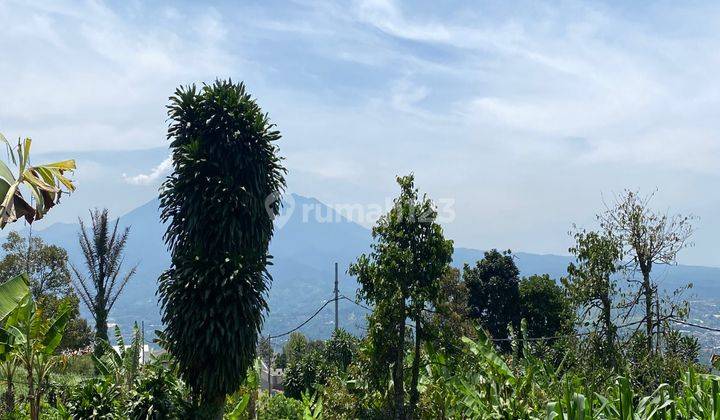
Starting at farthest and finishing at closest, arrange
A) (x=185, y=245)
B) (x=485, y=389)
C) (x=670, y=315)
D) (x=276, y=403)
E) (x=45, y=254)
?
(x=45, y=254)
(x=276, y=403)
(x=185, y=245)
(x=670, y=315)
(x=485, y=389)

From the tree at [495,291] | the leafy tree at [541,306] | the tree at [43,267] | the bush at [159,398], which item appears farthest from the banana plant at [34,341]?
the leafy tree at [541,306]

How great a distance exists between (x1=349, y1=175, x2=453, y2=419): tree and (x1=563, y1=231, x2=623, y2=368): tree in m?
3.09

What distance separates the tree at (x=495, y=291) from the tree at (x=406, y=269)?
69.6ft

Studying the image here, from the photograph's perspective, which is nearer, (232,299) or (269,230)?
(232,299)

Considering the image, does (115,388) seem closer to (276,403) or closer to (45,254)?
(276,403)

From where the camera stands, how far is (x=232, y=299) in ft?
46.1

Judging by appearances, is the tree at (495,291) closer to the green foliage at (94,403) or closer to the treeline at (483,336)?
the treeline at (483,336)

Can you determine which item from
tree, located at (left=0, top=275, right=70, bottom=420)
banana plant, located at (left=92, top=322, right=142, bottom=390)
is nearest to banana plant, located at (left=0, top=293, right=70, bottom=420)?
tree, located at (left=0, top=275, right=70, bottom=420)

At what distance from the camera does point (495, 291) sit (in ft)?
122

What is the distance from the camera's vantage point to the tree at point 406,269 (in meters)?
15.6

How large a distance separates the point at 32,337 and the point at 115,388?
119 inches

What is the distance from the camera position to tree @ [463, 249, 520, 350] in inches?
1446

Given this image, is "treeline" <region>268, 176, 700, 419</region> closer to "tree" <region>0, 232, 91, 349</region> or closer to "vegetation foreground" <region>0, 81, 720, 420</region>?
"vegetation foreground" <region>0, 81, 720, 420</region>

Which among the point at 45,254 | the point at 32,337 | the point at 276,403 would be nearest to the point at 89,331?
the point at 45,254
